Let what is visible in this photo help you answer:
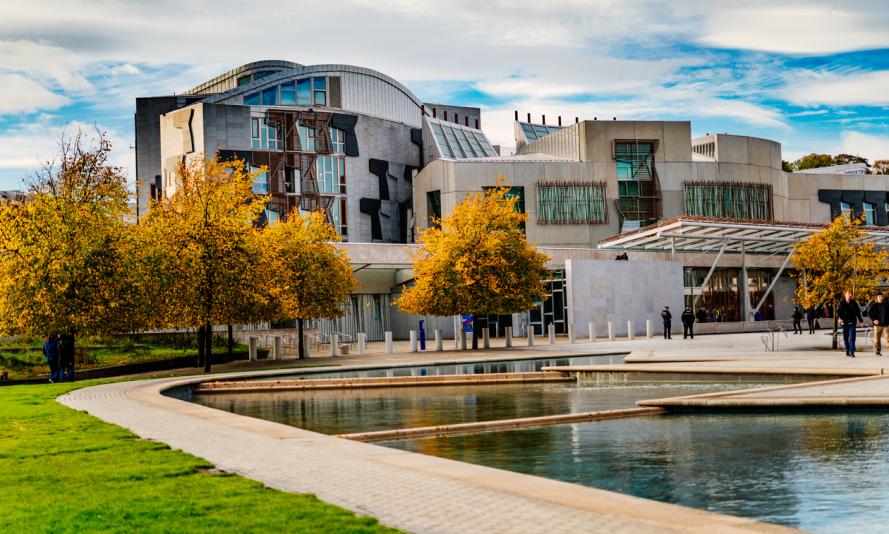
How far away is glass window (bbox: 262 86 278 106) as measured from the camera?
84750 millimetres

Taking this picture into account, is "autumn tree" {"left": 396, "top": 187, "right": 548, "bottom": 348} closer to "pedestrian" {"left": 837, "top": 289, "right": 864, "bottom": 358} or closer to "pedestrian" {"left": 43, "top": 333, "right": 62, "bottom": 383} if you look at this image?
"pedestrian" {"left": 43, "top": 333, "right": 62, "bottom": 383}

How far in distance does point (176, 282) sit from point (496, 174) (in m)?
42.7

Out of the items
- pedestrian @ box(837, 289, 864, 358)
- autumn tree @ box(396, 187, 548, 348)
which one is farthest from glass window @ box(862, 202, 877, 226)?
pedestrian @ box(837, 289, 864, 358)

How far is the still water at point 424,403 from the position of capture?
16.3 m

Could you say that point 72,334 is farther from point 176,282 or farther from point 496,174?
point 496,174

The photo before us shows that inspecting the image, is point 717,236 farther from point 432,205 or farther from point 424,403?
point 424,403

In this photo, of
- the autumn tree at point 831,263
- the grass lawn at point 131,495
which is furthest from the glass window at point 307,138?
the grass lawn at point 131,495

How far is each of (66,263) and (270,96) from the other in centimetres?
5831

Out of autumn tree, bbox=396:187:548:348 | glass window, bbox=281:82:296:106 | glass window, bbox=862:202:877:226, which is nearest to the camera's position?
autumn tree, bbox=396:187:548:348

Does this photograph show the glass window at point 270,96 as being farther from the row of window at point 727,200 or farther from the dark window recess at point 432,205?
the row of window at point 727,200

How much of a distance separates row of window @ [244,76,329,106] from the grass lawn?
242 feet

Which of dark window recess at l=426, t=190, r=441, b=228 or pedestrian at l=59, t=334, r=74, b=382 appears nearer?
pedestrian at l=59, t=334, r=74, b=382

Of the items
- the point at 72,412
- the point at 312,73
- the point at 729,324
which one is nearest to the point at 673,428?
the point at 72,412

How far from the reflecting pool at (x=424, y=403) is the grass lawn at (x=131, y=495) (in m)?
4.21
